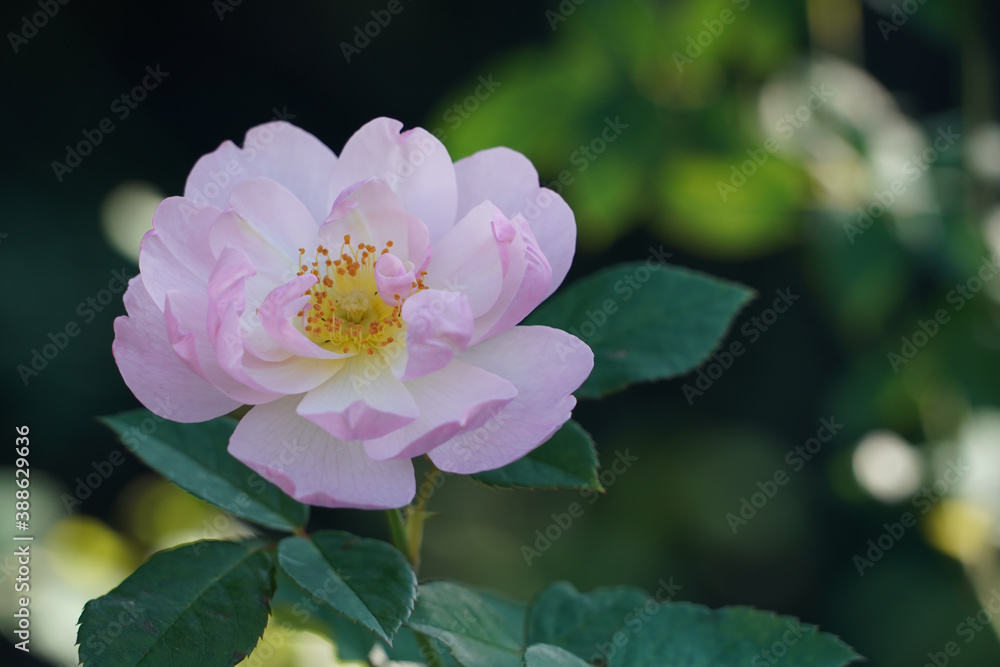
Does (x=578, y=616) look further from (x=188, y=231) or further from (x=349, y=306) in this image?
(x=188, y=231)

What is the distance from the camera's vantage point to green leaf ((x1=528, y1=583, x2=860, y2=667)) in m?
0.88

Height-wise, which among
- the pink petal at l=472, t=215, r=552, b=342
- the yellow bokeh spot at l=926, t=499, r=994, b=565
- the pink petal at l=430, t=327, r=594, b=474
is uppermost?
the pink petal at l=472, t=215, r=552, b=342

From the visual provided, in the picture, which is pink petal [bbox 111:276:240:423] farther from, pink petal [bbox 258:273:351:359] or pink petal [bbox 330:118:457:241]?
pink petal [bbox 330:118:457:241]

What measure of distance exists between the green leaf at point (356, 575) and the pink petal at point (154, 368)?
0.59ft

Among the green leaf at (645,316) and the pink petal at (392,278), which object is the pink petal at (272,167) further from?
the green leaf at (645,316)

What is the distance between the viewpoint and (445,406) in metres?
0.83

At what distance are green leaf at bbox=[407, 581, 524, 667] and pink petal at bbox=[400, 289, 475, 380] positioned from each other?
0.24m

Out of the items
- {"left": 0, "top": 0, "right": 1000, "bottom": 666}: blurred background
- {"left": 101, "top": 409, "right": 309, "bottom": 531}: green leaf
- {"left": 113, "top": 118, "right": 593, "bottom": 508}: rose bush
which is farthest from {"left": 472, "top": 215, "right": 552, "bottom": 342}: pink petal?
{"left": 0, "top": 0, "right": 1000, "bottom": 666}: blurred background

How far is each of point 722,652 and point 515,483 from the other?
0.92 ft

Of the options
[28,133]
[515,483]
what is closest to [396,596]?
[515,483]

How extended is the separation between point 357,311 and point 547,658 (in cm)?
48

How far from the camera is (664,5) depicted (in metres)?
2.29

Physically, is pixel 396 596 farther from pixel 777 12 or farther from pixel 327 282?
pixel 777 12

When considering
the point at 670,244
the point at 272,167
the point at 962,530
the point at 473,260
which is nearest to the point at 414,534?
the point at 473,260
